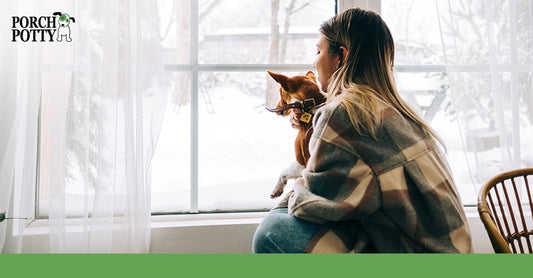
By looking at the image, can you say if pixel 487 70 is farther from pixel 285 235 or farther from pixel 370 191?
pixel 285 235

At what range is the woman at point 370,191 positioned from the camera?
0.89 m

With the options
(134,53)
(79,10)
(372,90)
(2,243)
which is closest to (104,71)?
(134,53)

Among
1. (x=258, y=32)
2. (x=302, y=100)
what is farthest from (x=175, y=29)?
(x=302, y=100)

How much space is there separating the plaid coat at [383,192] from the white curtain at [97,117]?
719 millimetres

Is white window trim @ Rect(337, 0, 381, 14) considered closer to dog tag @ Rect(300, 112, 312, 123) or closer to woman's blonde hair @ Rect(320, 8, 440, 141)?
woman's blonde hair @ Rect(320, 8, 440, 141)

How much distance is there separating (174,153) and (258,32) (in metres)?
0.61

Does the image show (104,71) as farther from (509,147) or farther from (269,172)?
(509,147)

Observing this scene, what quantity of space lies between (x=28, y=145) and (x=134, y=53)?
19.1 inches

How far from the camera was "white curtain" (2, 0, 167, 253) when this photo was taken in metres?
1.33

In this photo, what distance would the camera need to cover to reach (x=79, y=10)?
1337 millimetres

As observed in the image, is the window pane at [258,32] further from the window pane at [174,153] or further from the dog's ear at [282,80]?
the dog's ear at [282,80]

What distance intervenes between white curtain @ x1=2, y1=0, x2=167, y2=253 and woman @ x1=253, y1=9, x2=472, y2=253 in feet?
2.07

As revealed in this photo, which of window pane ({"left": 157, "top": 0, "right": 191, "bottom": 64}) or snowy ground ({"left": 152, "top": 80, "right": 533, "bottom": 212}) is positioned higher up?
window pane ({"left": 157, "top": 0, "right": 191, "bottom": 64})

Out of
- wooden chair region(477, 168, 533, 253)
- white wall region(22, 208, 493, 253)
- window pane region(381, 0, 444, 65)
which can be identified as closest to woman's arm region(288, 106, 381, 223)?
wooden chair region(477, 168, 533, 253)
